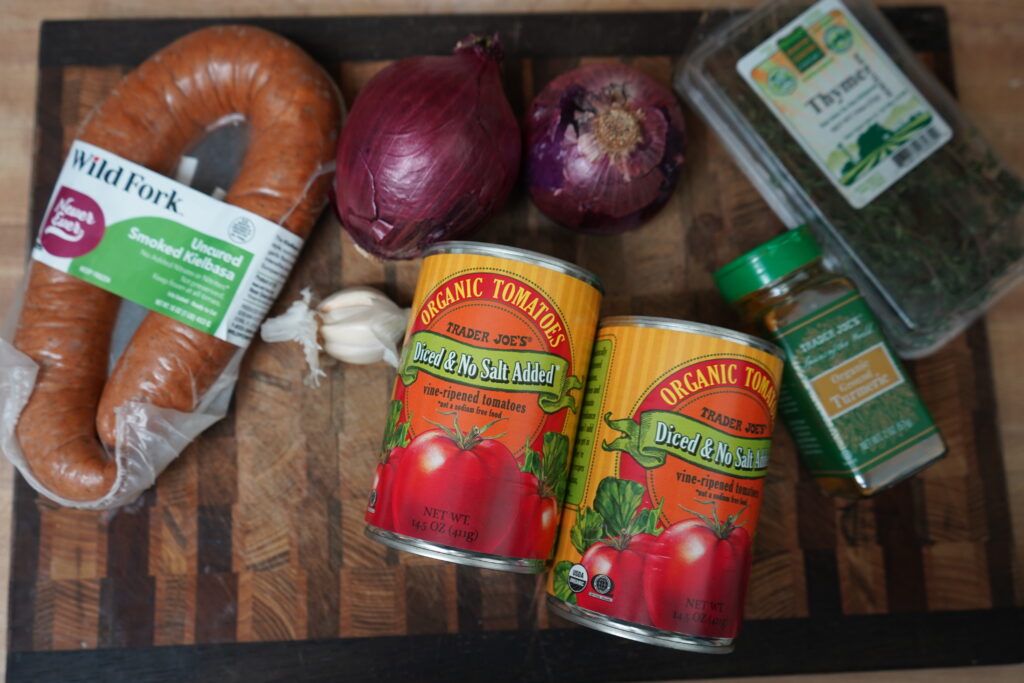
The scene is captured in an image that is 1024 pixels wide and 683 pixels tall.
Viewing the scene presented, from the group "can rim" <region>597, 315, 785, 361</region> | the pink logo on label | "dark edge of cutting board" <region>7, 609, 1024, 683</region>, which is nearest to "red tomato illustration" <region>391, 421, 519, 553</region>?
"can rim" <region>597, 315, 785, 361</region>

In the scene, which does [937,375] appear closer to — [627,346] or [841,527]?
[841,527]

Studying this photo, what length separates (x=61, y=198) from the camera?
41.6 inches

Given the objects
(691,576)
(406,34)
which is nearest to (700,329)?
(691,576)

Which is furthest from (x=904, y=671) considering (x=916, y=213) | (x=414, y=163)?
(x=414, y=163)

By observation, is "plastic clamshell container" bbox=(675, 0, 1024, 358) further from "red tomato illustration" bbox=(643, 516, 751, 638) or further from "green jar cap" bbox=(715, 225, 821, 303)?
"red tomato illustration" bbox=(643, 516, 751, 638)

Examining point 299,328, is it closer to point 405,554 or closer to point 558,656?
point 405,554

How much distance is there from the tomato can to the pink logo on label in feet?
2.67

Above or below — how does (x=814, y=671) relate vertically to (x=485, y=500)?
below

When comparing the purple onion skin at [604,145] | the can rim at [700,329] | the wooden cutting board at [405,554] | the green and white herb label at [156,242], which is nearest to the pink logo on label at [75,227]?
the green and white herb label at [156,242]

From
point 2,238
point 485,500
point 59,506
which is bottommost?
point 59,506

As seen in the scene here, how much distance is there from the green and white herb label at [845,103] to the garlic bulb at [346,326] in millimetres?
706

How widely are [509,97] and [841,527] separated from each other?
2.99 feet

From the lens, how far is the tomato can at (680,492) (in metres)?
0.85

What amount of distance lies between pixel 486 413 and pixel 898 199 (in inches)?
30.5
